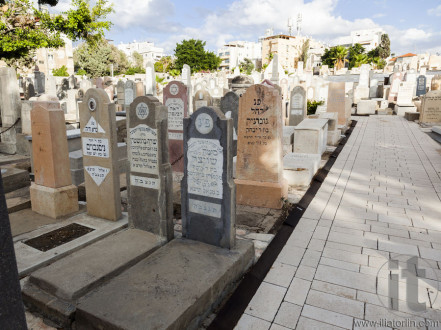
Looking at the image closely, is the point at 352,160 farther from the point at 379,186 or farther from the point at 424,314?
the point at 424,314

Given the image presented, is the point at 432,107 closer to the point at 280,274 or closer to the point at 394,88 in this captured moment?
the point at 394,88

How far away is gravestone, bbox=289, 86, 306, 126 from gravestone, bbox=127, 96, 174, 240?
27.4 ft

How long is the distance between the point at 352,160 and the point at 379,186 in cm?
232

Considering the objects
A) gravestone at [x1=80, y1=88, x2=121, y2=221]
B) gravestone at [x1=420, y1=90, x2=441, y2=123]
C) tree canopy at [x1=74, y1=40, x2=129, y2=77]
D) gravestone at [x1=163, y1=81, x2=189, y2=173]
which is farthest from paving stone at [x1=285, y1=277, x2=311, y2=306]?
tree canopy at [x1=74, y1=40, x2=129, y2=77]

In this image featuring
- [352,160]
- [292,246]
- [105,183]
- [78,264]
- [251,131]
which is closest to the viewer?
[78,264]

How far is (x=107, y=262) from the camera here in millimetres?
3209

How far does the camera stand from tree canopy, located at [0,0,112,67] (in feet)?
50.1

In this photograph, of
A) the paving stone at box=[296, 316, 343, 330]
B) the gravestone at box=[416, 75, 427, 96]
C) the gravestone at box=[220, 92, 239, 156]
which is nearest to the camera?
the paving stone at box=[296, 316, 343, 330]

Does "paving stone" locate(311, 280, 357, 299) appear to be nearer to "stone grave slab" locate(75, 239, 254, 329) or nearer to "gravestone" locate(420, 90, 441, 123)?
"stone grave slab" locate(75, 239, 254, 329)

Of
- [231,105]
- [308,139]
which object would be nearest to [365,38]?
[231,105]

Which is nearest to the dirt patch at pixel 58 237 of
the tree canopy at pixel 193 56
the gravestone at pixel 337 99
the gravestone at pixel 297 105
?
the gravestone at pixel 297 105

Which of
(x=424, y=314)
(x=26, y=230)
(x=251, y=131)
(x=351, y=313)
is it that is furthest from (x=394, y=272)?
(x=26, y=230)

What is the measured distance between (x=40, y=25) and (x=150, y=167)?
16.5 meters

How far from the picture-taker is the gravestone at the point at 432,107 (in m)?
14.2
